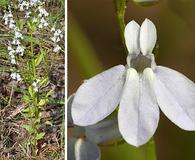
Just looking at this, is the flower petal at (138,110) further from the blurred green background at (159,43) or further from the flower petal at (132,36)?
the blurred green background at (159,43)

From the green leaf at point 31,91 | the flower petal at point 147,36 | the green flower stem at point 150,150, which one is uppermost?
the flower petal at point 147,36

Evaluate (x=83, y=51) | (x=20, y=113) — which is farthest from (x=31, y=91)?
(x=83, y=51)

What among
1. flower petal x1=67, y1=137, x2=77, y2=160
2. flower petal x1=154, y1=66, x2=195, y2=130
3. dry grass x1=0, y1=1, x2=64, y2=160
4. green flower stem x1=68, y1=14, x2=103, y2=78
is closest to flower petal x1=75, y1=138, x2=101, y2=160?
flower petal x1=67, y1=137, x2=77, y2=160

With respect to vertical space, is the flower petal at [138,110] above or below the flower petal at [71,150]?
above

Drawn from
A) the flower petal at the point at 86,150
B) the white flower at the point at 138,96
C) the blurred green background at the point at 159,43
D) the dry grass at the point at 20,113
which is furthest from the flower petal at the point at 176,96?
the dry grass at the point at 20,113

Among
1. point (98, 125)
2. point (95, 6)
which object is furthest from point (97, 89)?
point (95, 6)

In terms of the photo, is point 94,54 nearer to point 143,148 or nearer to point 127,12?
point 127,12

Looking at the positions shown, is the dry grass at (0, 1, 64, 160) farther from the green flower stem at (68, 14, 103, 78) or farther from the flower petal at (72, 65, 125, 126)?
the flower petal at (72, 65, 125, 126)
